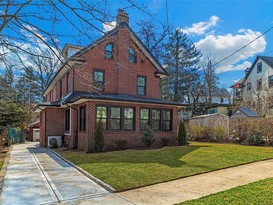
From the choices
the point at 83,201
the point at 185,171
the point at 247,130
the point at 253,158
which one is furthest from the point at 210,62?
the point at 83,201

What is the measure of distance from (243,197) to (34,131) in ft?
93.2

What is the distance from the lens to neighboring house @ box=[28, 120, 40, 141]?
96.5ft

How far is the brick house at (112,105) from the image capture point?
537 inches

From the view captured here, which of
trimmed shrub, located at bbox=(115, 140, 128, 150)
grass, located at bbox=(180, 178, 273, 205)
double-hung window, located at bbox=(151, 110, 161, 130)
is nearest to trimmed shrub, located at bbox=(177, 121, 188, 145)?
double-hung window, located at bbox=(151, 110, 161, 130)

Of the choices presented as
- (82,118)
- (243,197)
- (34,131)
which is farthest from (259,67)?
(243,197)

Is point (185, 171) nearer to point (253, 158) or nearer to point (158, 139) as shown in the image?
point (253, 158)

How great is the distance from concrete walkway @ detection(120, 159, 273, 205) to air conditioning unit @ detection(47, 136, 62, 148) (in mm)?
12566

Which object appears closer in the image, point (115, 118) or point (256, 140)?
point (115, 118)

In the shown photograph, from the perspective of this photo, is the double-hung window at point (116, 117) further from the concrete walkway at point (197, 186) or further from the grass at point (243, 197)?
the grass at point (243, 197)

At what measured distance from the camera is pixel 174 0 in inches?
245

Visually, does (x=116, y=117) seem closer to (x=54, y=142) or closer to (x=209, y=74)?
(x=54, y=142)

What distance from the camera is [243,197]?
16.4 ft

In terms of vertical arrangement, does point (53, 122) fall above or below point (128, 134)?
above

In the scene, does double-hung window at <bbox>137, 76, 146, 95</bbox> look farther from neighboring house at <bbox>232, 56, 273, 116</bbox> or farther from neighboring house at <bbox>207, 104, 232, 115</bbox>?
neighboring house at <bbox>207, 104, 232, 115</bbox>
